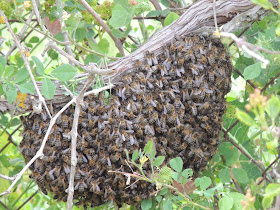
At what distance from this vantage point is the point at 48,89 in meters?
1.26

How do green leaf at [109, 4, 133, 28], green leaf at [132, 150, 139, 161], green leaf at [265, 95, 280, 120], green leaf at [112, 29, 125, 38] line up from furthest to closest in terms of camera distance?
green leaf at [112, 29, 125, 38] < green leaf at [109, 4, 133, 28] < green leaf at [132, 150, 139, 161] < green leaf at [265, 95, 280, 120]

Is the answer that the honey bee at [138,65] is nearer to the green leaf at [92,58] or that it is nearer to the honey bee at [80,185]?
the green leaf at [92,58]

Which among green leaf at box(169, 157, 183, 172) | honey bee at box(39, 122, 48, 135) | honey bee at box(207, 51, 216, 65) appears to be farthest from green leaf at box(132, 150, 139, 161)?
honey bee at box(207, 51, 216, 65)

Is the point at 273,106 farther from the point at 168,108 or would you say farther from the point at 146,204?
the point at 146,204

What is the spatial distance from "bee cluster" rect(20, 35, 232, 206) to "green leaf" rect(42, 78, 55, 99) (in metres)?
0.09

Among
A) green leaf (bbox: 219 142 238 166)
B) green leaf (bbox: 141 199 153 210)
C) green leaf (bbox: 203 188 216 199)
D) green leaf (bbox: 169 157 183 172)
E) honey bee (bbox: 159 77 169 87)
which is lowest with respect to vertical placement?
green leaf (bbox: 219 142 238 166)

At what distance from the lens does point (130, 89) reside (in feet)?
4.27

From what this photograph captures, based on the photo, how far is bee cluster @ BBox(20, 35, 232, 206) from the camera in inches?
49.4

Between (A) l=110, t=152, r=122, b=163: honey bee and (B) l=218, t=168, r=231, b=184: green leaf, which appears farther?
(B) l=218, t=168, r=231, b=184: green leaf

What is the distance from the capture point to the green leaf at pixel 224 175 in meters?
1.49

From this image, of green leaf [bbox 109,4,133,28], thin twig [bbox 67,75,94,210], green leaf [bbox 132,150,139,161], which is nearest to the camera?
thin twig [bbox 67,75,94,210]

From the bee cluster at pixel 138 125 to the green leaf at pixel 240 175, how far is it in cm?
15

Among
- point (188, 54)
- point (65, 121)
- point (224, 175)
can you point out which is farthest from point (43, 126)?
point (224, 175)

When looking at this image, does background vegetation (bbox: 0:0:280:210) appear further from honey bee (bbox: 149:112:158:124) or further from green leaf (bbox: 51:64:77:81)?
honey bee (bbox: 149:112:158:124)
